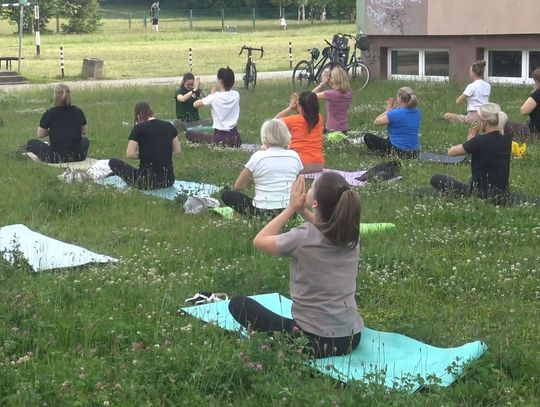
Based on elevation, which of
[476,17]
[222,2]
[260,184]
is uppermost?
[222,2]

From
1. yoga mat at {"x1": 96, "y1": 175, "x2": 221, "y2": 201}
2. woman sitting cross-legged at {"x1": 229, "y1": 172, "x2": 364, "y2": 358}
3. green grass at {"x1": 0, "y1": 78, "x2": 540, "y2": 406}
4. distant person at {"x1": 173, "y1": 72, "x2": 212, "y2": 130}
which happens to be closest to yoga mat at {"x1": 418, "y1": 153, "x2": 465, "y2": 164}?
green grass at {"x1": 0, "y1": 78, "x2": 540, "y2": 406}

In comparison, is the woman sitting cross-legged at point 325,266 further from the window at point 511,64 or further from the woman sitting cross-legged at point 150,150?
the window at point 511,64

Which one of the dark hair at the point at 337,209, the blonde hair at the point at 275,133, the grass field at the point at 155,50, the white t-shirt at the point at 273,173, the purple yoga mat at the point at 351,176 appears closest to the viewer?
the dark hair at the point at 337,209

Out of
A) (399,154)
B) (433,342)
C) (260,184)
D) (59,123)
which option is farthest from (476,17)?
(433,342)

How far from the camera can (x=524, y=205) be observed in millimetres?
9586

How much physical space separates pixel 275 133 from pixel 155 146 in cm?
263

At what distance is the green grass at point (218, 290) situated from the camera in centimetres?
482

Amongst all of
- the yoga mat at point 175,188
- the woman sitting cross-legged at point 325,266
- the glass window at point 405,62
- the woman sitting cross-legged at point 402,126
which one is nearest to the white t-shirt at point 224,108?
the woman sitting cross-legged at point 402,126

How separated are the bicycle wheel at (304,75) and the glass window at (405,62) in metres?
2.59

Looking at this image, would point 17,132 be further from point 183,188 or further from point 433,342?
point 433,342

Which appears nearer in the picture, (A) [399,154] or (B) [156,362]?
(B) [156,362]

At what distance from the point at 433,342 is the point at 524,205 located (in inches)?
165

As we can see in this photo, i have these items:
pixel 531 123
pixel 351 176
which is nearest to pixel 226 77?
pixel 351 176

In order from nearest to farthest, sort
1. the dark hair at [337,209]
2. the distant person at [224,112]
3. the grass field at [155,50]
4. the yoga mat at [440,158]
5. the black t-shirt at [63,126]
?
the dark hair at [337,209] < the yoga mat at [440,158] < the black t-shirt at [63,126] < the distant person at [224,112] < the grass field at [155,50]
